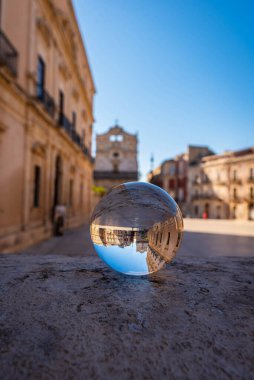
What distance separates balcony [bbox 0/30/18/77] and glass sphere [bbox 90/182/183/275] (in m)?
6.52

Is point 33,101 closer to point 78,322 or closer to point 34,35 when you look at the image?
point 34,35

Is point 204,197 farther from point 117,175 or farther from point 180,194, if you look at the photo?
point 117,175

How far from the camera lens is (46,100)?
10.0 m

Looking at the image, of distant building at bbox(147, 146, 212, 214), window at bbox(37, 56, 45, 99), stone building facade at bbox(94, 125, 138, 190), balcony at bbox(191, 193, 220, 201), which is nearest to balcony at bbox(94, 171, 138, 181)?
stone building facade at bbox(94, 125, 138, 190)

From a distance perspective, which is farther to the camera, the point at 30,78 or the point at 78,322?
the point at 30,78

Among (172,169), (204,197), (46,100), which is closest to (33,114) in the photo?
(46,100)

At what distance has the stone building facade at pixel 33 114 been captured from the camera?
22.5ft

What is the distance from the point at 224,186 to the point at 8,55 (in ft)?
110

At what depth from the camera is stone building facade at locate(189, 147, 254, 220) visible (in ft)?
107

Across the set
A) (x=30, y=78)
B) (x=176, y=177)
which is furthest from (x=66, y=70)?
(x=176, y=177)

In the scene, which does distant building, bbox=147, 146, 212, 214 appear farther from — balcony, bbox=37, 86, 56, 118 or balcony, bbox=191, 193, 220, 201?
Result: balcony, bbox=37, 86, 56, 118

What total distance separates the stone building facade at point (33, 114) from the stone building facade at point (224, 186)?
2619 centimetres

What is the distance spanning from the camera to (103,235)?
1384 millimetres

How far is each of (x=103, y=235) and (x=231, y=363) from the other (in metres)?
0.85
